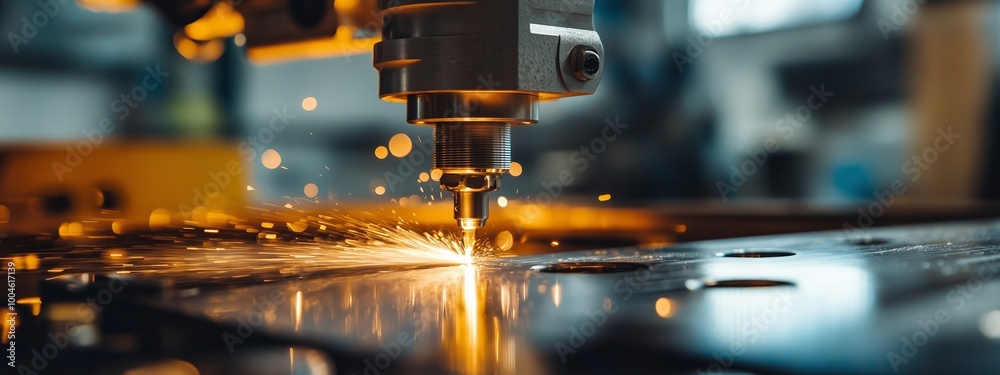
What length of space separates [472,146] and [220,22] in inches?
18.1

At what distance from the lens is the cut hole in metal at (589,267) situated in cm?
104

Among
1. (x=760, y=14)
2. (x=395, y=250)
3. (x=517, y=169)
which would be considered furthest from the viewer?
(x=760, y=14)

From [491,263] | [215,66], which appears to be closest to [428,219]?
[215,66]

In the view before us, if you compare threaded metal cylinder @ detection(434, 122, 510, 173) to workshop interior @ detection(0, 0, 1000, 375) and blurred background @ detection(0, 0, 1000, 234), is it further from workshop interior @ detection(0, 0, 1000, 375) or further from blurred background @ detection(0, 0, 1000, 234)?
blurred background @ detection(0, 0, 1000, 234)

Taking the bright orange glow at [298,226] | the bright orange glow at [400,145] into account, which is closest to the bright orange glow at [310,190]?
the bright orange glow at [400,145]

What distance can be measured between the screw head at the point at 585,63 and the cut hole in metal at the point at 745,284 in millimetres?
246

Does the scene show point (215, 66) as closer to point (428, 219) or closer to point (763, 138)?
point (428, 219)

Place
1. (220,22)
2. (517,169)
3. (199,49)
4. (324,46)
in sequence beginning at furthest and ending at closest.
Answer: (517,169)
(199,49)
(220,22)
(324,46)

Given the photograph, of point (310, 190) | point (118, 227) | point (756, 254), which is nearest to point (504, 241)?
point (756, 254)

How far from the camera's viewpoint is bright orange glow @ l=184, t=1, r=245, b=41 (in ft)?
3.59

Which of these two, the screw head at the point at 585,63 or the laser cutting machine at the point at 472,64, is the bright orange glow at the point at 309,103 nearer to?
the laser cutting machine at the point at 472,64

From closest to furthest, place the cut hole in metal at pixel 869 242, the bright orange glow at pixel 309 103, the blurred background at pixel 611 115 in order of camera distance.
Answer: the cut hole in metal at pixel 869 242 → the blurred background at pixel 611 115 → the bright orange glow at pixel 309 103

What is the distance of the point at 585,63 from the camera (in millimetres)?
887

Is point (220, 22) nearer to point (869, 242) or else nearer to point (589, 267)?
point (589, 267)
